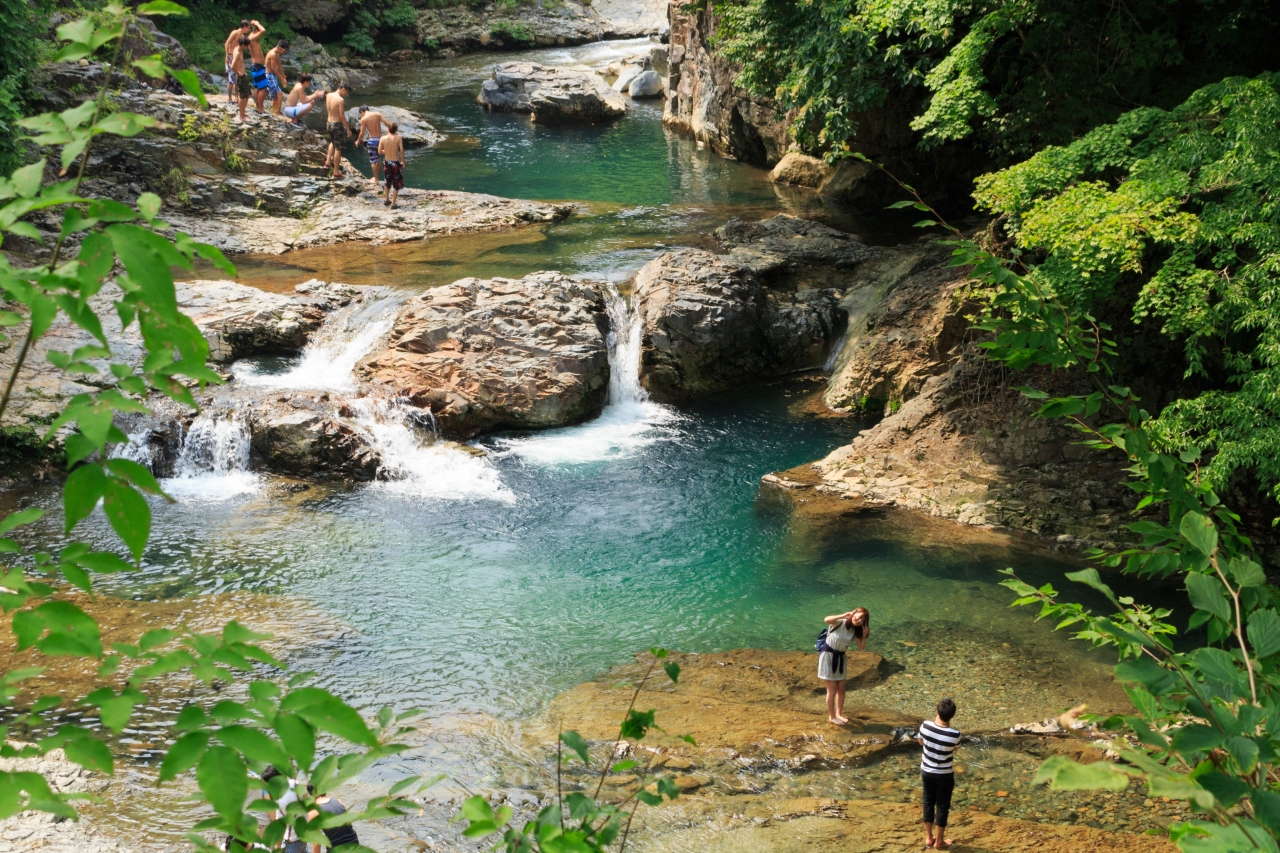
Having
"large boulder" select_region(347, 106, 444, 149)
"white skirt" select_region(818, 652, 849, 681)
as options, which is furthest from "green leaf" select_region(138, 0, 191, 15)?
"large boulder" select_region(347, 106, 444, 149)

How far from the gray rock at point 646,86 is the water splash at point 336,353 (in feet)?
71.3

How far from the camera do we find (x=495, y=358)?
45.4 ft

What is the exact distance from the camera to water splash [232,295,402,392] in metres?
13.7

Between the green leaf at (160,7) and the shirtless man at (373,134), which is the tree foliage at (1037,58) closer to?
the green leaf at (160,7)

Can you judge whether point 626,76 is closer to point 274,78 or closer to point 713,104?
point 713,104

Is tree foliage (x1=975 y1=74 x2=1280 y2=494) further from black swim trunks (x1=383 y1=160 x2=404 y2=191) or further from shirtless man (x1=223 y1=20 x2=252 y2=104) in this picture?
shirtless man (x1=223 y1=20 x2=252 y2=104)

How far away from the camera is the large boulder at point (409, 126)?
86.2ft

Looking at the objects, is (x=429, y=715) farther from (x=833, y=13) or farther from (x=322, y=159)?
(x=322, y=159)

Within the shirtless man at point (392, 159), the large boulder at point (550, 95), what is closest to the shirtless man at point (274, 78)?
the shirtless man at point (392, 159)

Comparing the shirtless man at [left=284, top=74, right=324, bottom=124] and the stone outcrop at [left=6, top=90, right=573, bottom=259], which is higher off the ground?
the shirtless man at [left=284, top=74, right=324, bottom=124]

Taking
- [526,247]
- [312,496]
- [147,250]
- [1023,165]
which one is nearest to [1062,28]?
[1023,165]

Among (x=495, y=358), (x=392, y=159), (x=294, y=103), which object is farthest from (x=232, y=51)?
(x=495, y=358)

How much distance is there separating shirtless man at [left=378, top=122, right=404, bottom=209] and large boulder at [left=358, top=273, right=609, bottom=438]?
6024mm

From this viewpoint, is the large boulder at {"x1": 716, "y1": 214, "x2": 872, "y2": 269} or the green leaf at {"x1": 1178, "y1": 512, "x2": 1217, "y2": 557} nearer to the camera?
the green leaf at {"x1": 1178, "y1": 512, "x2": 1217, "y2": 557}
